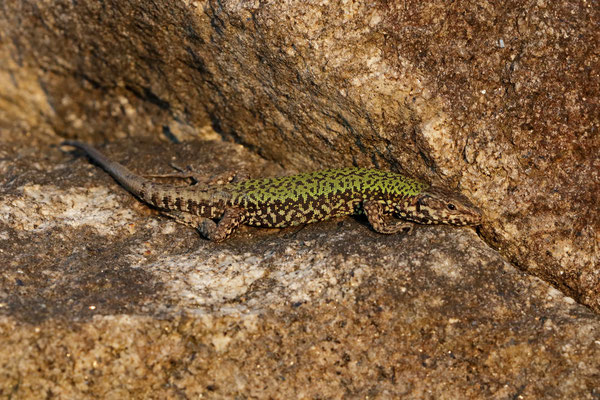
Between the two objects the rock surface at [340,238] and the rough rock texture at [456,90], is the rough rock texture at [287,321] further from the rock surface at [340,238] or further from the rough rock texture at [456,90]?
the rough rock texture at [456,90]

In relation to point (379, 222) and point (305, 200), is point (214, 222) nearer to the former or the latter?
point (305, 200)

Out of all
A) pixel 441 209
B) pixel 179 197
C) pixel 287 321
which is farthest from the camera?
pixel 179 197

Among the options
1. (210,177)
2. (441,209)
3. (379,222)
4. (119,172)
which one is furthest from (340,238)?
(119,172)

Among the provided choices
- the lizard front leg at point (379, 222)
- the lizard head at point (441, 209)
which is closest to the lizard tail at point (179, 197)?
the lizard front leg at point (379, 222)

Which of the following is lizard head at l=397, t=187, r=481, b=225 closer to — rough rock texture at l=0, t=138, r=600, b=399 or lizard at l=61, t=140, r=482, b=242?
lizard at l=61, t=140, r=482, b=242

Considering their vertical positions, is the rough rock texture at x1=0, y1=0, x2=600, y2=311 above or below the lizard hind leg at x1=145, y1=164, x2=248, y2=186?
above

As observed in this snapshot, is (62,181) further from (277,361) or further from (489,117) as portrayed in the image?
(489,117)

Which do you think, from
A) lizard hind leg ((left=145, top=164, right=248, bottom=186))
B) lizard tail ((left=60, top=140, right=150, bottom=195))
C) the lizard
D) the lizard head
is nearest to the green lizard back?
the lizard

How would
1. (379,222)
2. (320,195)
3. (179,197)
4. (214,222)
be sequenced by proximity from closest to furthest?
(379,222), (320,195), (214,222), (179,197)
